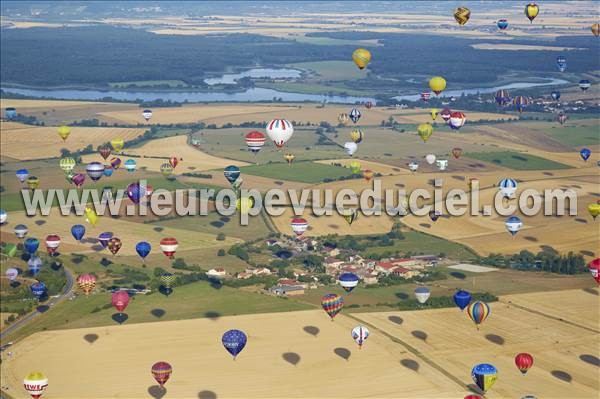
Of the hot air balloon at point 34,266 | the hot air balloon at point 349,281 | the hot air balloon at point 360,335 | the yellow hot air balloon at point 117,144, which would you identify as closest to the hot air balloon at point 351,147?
the yellow hot air balloon at point 117,144

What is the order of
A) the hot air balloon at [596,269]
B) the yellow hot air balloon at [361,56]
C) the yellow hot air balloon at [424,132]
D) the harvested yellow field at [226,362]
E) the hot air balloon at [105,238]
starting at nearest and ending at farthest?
the harvested yellow field at [226,362] < the hot air balloon at [596,269] < the hot air balloon at [105,238] < the yellow hot air balloon at [361,56] < the yellow hot air balloon at [424,132]

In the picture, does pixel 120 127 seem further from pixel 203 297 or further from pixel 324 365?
pixel 324 365

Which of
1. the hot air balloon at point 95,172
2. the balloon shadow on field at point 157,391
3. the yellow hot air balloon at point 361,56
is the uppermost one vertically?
the yellow hot air balloon at point 361,56

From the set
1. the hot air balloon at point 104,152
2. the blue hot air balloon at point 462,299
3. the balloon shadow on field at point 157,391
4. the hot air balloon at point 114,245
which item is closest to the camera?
the balloon shadow on field at point 157,391

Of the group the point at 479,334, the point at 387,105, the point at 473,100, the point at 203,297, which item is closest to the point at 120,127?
the point at 387,105

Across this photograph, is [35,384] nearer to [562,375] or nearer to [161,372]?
[161,372]

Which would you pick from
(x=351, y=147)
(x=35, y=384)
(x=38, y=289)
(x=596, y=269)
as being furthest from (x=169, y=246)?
(x=351, y=147)

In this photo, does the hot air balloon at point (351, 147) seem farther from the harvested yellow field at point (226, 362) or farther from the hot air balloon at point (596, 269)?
the harvested yellow field at point (226, 362)
